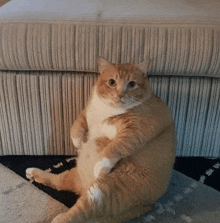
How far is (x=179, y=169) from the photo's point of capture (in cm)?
124

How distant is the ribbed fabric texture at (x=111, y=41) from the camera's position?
1.00 meters

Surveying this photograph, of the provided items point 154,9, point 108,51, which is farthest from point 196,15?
point 108,51

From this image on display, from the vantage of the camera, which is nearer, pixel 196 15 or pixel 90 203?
pixel 90 203

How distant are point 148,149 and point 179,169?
0.40 m

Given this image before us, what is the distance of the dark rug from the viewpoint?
1178 millimetres

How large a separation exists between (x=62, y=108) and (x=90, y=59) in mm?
266

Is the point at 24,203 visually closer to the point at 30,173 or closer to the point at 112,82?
the point at 30,173

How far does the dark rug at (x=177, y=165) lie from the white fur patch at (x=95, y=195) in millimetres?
410

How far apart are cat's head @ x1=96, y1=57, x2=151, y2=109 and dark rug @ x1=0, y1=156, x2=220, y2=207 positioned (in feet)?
1.52

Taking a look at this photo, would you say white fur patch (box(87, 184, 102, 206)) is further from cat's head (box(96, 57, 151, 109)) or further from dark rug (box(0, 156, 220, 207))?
dark rug (box(0, 156, 220, 207))

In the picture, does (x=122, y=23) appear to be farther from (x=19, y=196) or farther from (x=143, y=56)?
(x=19, y=196)

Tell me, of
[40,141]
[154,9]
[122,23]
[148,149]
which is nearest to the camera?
[148,149]

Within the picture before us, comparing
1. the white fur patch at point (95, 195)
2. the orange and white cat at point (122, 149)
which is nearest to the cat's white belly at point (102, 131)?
the orange and white cat at point (122, 149)

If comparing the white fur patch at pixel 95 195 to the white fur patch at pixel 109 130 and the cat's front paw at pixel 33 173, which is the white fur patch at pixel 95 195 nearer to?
the white fur patch at pixel 109 130
